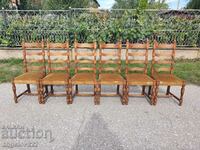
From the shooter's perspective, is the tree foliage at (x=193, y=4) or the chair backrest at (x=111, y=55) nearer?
the chair backrest at (x=111, y=55)

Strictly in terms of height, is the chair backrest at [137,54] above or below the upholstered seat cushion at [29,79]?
above

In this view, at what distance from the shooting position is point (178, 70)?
508 cm

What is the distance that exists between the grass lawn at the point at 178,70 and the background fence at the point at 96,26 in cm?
67

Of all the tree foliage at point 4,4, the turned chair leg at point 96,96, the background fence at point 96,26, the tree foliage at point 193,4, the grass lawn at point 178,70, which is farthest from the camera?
the tree foliage at point 4,4

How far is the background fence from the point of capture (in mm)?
6004

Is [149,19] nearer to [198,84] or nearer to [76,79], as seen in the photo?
[198,84]

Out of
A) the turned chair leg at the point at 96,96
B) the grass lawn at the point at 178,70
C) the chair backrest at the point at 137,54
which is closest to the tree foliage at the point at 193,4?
Answer: the grass lawn at the point at 178,70

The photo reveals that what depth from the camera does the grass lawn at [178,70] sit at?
4.49 m

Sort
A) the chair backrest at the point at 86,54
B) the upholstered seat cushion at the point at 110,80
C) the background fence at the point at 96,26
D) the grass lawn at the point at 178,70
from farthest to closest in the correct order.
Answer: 1. the background fence at the point at 96,26
2. the grass lawn at the point at 178,70
3. the chair backrest at the point at 86,54
4. the upholstered seat cushion at the point at 110,80

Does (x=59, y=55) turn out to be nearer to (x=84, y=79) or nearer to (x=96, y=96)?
(x=84, y=79)

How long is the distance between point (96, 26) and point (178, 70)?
295cm

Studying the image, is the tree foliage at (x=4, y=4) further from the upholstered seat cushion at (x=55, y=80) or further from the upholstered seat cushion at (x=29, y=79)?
the upholstered seat cushion at (x=55, y=80)

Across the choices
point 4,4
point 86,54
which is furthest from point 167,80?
point 4,4

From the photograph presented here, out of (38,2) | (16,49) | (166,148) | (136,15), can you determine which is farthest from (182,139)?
(38,2)
